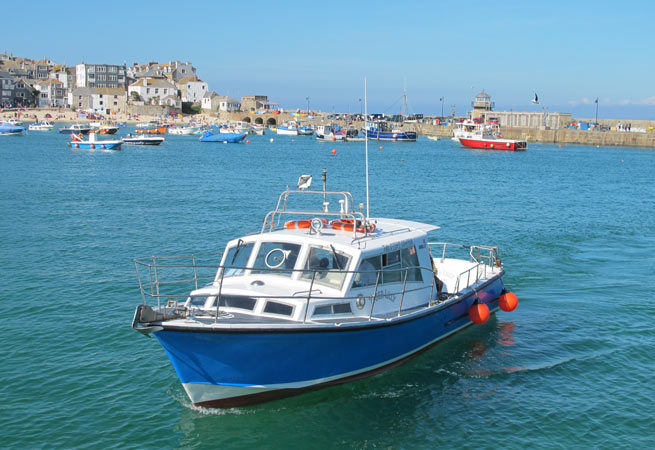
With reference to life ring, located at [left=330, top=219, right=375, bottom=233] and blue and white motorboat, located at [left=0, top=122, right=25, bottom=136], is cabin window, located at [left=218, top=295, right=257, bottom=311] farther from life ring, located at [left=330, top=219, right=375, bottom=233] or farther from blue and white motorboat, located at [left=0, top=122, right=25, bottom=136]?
blue and white motorboat, located at [left=0, top=122, right=25, bottom=136]

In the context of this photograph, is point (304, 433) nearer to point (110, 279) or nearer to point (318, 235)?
point (318, 235)

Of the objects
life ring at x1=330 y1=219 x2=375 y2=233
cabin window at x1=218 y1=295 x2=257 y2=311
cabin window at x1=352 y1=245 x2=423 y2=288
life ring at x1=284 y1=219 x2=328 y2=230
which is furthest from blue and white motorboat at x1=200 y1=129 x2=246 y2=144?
cabin window at x1=218 y1=295 x2=257 y2=311

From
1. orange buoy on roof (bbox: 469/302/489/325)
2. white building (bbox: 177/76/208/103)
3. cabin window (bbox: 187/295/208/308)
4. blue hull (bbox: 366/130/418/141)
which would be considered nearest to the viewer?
cabin window (bbox: 187/295/208/308)

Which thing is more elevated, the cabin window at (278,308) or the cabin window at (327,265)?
the cabin window at (327,265)

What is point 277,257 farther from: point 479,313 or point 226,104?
point 226,104

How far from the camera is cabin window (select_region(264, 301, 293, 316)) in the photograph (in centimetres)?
1145

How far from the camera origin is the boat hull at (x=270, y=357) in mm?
10773

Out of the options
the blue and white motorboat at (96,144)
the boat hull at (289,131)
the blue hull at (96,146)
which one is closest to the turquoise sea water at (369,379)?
the blue and white motorboat at (96,144)

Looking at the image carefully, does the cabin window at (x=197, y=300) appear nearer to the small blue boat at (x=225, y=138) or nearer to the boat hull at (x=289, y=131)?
the small blue boat at (x=225, y=138)

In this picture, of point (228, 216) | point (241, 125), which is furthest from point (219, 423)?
point (241, 125)

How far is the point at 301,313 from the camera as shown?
37.4ft

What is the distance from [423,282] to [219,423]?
555 centimetres

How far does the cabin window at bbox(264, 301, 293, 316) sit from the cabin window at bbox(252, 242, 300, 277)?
941 mm

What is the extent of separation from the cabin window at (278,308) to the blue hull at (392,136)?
108206 mm
